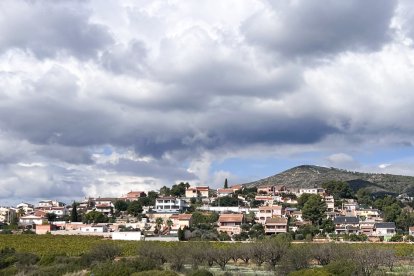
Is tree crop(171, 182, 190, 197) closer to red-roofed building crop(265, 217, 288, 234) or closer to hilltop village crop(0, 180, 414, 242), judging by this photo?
hilltop village crop(0, 180, 414, 242)

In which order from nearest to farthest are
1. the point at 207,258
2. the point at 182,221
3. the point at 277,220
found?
1. the point at 207,258
2. the point at 277,220
3. the point at 182,221

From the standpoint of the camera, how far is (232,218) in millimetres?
91812

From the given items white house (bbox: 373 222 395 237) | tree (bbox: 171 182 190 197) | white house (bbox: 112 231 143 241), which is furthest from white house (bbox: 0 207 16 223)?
white house (bbox: 373 222 395 237)

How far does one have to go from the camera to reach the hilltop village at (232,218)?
83.4m

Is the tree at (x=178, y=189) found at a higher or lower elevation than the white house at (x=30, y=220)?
higher

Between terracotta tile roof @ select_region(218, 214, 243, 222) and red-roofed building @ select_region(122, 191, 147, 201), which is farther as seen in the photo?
red-roofed building @ select_region(122, 191, 147, 201)

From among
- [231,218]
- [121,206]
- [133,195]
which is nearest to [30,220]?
[121,206]

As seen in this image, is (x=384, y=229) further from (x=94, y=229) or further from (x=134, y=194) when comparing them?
(x=134, y=194)

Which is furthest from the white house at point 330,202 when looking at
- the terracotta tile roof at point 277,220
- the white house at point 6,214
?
the white house at point 6,214

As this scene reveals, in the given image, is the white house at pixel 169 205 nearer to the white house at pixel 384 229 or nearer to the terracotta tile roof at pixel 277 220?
the terracotta tile roof at pixel 277 220

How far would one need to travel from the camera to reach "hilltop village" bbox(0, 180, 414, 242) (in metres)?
83.4

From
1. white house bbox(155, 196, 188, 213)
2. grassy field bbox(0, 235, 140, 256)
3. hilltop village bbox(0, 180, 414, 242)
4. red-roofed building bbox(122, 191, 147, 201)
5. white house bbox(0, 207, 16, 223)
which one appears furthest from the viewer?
red-roofed building bbox(122, 191, 147, 201)

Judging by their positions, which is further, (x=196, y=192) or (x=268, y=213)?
(x=196, y=192)

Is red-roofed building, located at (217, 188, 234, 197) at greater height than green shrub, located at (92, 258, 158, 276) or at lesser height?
greater
